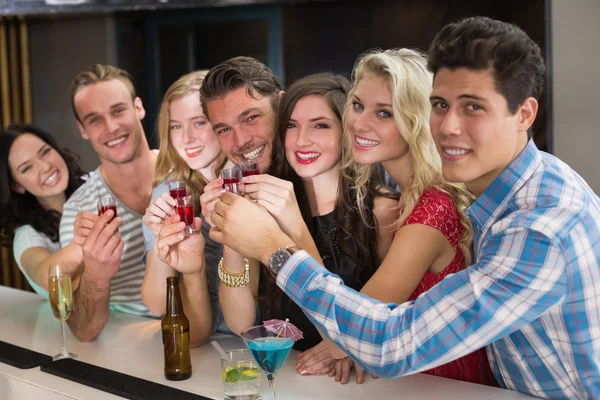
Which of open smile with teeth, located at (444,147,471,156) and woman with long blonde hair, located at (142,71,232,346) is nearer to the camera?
open smile with teeth, located at (444,147,471,156)

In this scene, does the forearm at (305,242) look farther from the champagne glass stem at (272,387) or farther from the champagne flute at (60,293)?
the champagne flute at (60,293)

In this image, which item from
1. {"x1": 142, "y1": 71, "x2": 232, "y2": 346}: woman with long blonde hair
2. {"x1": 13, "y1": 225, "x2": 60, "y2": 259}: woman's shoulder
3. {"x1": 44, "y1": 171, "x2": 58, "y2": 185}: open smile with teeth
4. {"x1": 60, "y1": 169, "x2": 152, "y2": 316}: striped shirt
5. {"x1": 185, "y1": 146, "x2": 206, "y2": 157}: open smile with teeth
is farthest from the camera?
{"x1": 44, "y1": 171, "x2": 58, "y2": 185}: open smile with teeth

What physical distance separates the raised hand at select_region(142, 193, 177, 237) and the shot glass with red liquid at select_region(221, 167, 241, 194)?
0.97 feet

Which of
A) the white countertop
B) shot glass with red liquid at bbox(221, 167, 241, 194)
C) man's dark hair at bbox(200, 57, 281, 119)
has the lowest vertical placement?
the white countertop

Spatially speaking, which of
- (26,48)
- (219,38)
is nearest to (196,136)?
(219,38)

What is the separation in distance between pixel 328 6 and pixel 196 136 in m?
0.98

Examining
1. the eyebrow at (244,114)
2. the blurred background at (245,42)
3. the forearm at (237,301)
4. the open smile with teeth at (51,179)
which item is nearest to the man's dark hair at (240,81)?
the eyebrow at (244,114)

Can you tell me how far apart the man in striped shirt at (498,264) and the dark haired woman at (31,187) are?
2.11 meters

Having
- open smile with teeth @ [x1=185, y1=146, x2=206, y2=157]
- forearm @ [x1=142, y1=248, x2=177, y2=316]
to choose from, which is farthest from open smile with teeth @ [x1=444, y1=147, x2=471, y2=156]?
open smile with teeth @ [x1=185, y1=146, x2=206, y2=157]

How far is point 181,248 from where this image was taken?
86.4 inches

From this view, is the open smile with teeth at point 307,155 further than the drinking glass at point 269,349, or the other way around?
the open smile with teeth at point 307,155

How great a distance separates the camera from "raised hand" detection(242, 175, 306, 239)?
1985 millimetres

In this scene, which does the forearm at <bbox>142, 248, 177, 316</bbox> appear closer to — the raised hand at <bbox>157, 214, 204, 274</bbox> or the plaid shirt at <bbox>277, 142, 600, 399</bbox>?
the raised hand at <bbox>157, 214, 204, 274</bbox>

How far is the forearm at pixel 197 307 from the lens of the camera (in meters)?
2.23
